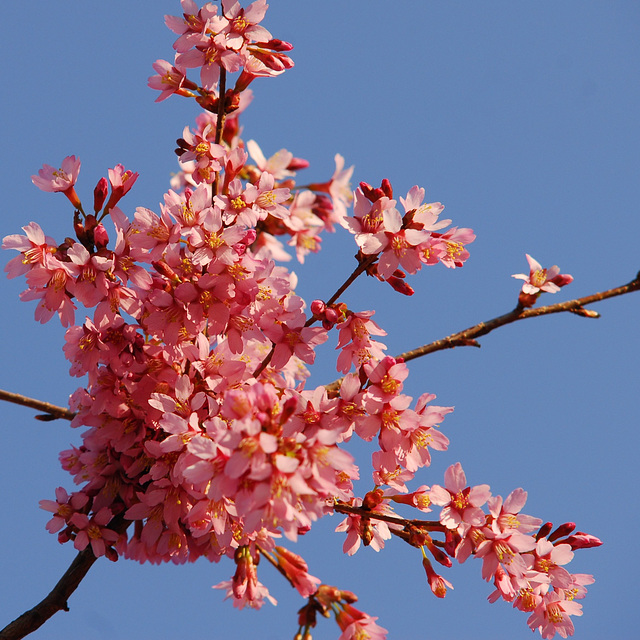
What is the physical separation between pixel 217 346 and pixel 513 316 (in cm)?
→ 111

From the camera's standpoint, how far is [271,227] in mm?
3871

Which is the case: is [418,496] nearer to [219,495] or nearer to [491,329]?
[491,329]

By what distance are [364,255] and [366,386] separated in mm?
481

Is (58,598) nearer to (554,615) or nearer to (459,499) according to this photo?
(459,499)

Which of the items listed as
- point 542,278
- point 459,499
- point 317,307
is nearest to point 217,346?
point 317,307

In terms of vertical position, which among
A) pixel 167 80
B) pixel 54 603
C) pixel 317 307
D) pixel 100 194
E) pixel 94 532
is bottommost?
pixel 54 603

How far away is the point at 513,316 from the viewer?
7.83ft

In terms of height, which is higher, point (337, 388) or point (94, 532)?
point (337, 388)

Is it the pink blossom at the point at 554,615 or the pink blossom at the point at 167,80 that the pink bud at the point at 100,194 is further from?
the pink blossom at the point at 554,615

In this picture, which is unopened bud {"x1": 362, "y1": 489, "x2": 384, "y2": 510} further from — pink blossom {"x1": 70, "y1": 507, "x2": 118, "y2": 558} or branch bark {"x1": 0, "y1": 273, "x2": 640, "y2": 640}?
pink blossom {"x1": 70, "y1": 507, "x2": 118, "y2": 558}

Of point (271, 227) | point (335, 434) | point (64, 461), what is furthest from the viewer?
point (271, 227)

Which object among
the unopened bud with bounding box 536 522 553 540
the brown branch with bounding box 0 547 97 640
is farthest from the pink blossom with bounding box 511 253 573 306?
the brown branch with bounding box 0 547 97 640

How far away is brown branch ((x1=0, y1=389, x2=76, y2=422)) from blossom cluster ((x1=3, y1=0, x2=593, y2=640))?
31 cm

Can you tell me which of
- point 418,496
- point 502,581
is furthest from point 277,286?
point 502,581
